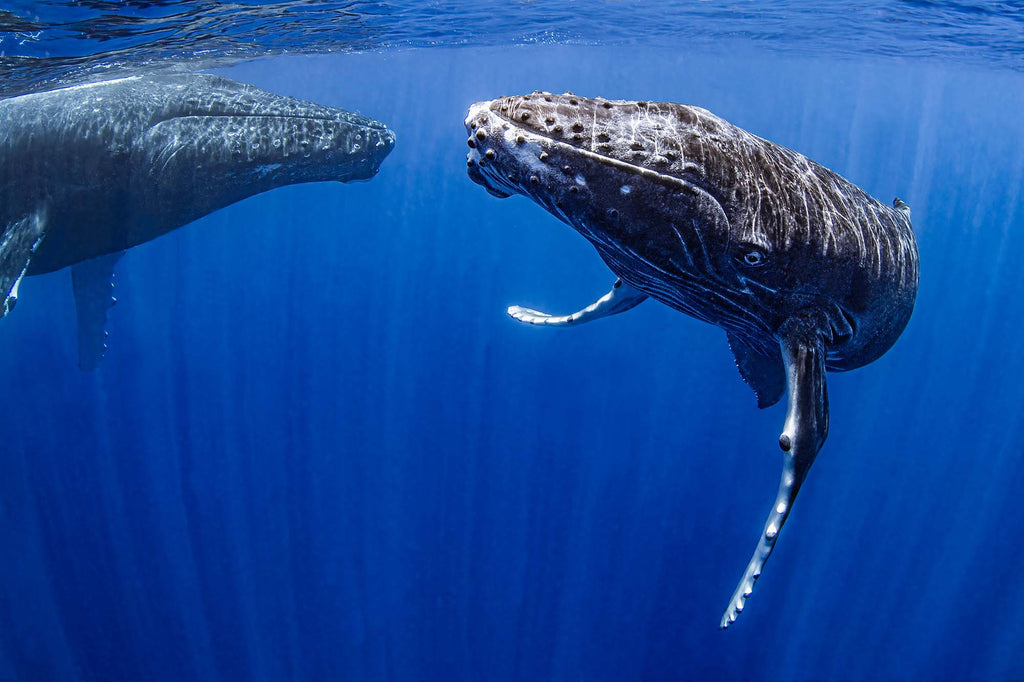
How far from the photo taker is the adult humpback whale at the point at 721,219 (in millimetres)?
2670

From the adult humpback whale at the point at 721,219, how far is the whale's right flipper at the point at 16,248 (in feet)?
23.2

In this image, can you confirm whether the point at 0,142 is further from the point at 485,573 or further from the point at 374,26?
the point at 485,573

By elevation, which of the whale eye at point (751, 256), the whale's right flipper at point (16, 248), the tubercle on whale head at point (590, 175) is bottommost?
the whale's right flipper at point (16, 248)

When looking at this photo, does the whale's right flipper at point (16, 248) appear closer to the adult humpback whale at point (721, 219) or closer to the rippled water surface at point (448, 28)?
the rippled water surface at point (448, 28)

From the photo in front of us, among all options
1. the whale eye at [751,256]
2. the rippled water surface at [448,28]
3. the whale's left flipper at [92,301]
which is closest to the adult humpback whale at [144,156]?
the whale's left flipper at [92,301]

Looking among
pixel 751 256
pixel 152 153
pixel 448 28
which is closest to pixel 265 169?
pixel 152 153

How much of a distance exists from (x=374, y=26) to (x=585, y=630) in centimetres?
1529

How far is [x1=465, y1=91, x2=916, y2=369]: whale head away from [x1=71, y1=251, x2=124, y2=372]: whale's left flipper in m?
10.8

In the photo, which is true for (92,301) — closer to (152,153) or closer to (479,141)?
(152,153)

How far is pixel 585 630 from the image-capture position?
14.0 metres

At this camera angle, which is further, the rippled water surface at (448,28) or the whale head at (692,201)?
the rippled water surface at (448,28)

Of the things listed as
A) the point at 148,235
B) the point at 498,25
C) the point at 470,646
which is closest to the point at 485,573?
the point at 470,646

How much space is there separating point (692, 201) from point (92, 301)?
12136 millimetres

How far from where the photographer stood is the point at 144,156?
7.94 m
